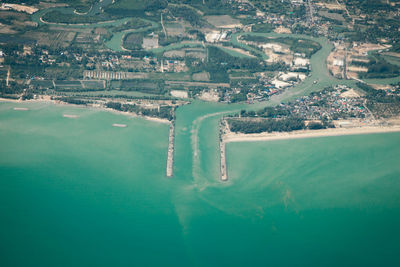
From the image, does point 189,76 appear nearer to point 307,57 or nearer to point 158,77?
point 158,77

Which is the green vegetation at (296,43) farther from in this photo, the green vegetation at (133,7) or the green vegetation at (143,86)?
the green vegetation at (143,86)

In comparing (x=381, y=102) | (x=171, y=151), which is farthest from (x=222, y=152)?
(x=381, y=102)

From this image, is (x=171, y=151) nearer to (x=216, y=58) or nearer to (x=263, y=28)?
(x=216, y=58)

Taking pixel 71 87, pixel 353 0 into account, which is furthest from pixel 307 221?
pixel 353 0

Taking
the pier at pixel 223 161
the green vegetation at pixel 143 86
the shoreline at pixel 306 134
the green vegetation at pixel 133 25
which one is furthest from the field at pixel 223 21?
the pier at pixel 223 161

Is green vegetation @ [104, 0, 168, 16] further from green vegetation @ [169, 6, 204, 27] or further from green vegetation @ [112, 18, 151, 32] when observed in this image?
green vegetation @ [112, 18, 151, 32]

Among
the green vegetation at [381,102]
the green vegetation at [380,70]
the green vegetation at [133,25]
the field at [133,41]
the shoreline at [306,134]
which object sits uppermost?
the green vegetation at [133,25]

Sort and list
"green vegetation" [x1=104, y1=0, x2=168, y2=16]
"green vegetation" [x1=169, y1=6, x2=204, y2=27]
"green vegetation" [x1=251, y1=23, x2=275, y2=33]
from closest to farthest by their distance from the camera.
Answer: "green vegetation" [x1=251, y1=23, x2=275, y2=33] → "green vegetation" [x1=169, y1=6, x2=204, y2=27] → "green vegetation" [x1=104, y1=0, x2=168, y2=16]

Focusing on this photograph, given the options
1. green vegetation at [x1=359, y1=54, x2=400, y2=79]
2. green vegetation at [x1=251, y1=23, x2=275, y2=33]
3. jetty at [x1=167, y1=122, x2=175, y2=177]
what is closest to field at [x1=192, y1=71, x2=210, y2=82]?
jetty at [x1=167, y1=122, x2=175, y2=177]
